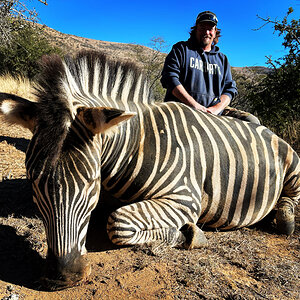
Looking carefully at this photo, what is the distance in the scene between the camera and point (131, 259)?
7.01 feet

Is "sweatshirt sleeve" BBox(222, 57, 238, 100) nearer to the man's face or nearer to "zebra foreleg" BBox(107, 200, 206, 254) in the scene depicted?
the man's face

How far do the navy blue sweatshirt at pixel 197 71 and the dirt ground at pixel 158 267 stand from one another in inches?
90.0

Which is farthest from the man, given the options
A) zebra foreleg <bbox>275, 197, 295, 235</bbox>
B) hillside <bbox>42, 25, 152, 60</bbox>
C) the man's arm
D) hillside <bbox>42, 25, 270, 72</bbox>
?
hillside <bbox>42, 25, 152, 60</bbox>

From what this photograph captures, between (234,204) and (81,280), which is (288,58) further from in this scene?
(81,280)

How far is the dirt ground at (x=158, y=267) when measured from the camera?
175 centimetres

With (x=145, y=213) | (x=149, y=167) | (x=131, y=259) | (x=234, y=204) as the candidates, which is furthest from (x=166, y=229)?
(x=234, y=204)

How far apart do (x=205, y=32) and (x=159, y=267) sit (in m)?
3.80

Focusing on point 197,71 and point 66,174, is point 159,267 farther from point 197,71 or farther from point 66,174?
point 197,71

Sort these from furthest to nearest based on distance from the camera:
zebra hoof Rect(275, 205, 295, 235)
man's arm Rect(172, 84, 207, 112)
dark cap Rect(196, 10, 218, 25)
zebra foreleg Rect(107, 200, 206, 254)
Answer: dark cap Rect(196, 10, 218, 25)
man's arm Rect(172, 84, 207, 112)
zebra hoof Rect(275, 205, 295, 235)
zebra foreleg Rect(107, 200, 206, 254)

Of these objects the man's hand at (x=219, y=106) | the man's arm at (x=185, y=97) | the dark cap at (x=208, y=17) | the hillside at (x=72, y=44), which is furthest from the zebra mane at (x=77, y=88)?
the hillside at (x=72, y=44)

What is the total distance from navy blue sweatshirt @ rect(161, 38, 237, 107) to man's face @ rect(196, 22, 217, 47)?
5.4 inches

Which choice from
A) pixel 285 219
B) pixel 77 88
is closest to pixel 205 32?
pixel 77 88

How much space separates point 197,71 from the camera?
4262 millimetres

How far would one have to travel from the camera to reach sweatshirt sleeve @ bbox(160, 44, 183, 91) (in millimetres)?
3953
